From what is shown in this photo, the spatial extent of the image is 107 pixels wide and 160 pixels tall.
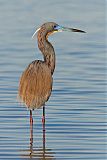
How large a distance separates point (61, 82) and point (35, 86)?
261 cm

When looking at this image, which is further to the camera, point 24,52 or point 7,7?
point 7,7

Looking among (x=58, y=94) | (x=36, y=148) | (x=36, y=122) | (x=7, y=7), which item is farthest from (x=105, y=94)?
(x=7, y=7)

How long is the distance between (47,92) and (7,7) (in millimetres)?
9992

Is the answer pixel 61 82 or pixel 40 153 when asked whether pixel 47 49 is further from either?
pixel 61 82

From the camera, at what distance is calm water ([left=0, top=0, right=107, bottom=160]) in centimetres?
1140

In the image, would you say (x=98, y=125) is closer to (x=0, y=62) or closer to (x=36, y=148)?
(x=36, y=148)

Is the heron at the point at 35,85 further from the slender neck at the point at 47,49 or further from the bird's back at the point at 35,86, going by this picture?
the slender neck at the point at 47,49

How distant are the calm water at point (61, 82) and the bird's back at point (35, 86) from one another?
0.35 m

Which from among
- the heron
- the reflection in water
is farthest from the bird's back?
the reflection in water

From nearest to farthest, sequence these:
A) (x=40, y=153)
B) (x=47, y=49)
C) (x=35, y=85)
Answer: (x=40, y=153), (x=35, y=85), (x=47, y=49)

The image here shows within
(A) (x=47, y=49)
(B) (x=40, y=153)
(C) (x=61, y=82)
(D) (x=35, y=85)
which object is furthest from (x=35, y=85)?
(C) (x=61, y=82)

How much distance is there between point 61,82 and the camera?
14906 mm

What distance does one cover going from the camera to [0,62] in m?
16.5

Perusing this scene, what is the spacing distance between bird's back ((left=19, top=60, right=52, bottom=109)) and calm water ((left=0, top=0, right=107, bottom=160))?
0.35 m
